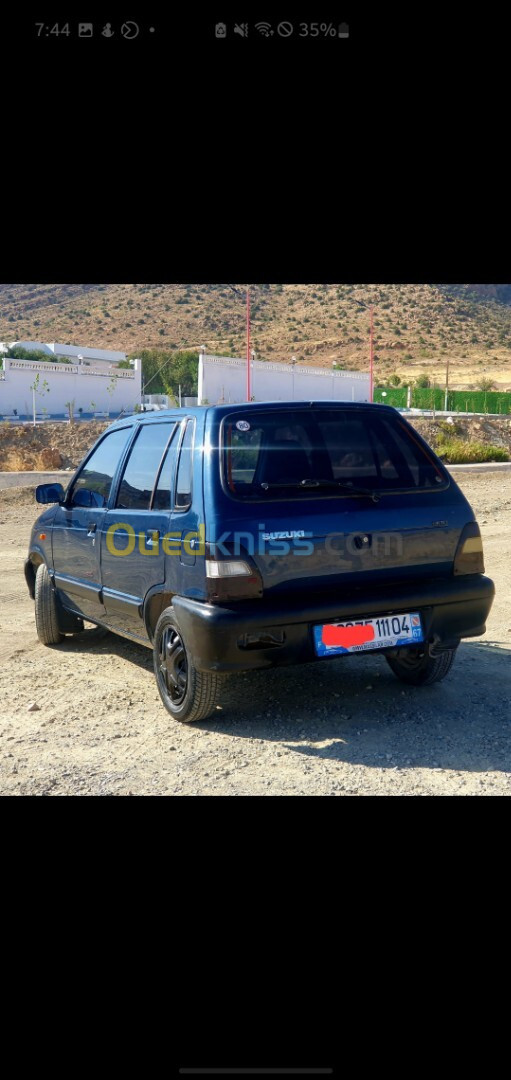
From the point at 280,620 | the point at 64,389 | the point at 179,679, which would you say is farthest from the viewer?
the point at 64,389

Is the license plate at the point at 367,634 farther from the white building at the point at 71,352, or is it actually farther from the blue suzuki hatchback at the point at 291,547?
the white building at the point at 71,352

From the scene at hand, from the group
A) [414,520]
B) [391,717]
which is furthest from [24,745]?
[414,520]

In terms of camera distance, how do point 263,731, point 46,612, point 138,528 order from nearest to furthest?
1. point 263,731
2. point 138,528
3. point 46,612

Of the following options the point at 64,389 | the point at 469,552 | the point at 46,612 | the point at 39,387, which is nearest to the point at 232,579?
the point at 469,552

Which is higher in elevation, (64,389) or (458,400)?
(64,389)

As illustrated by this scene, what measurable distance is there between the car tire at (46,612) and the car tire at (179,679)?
209 centimetres

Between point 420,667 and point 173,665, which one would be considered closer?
point 173,665


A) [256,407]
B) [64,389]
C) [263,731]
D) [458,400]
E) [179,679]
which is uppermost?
[64,389]

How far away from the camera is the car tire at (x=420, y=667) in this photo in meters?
5.36

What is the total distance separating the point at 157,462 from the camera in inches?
210

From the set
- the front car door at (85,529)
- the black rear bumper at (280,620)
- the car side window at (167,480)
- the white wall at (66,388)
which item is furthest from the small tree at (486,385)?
the black rear bumper at (280,620)

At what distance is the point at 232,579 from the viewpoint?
4.41 meters

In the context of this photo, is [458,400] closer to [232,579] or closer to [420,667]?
Answer: [420,667]

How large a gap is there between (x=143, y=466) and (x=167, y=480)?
500 mm
